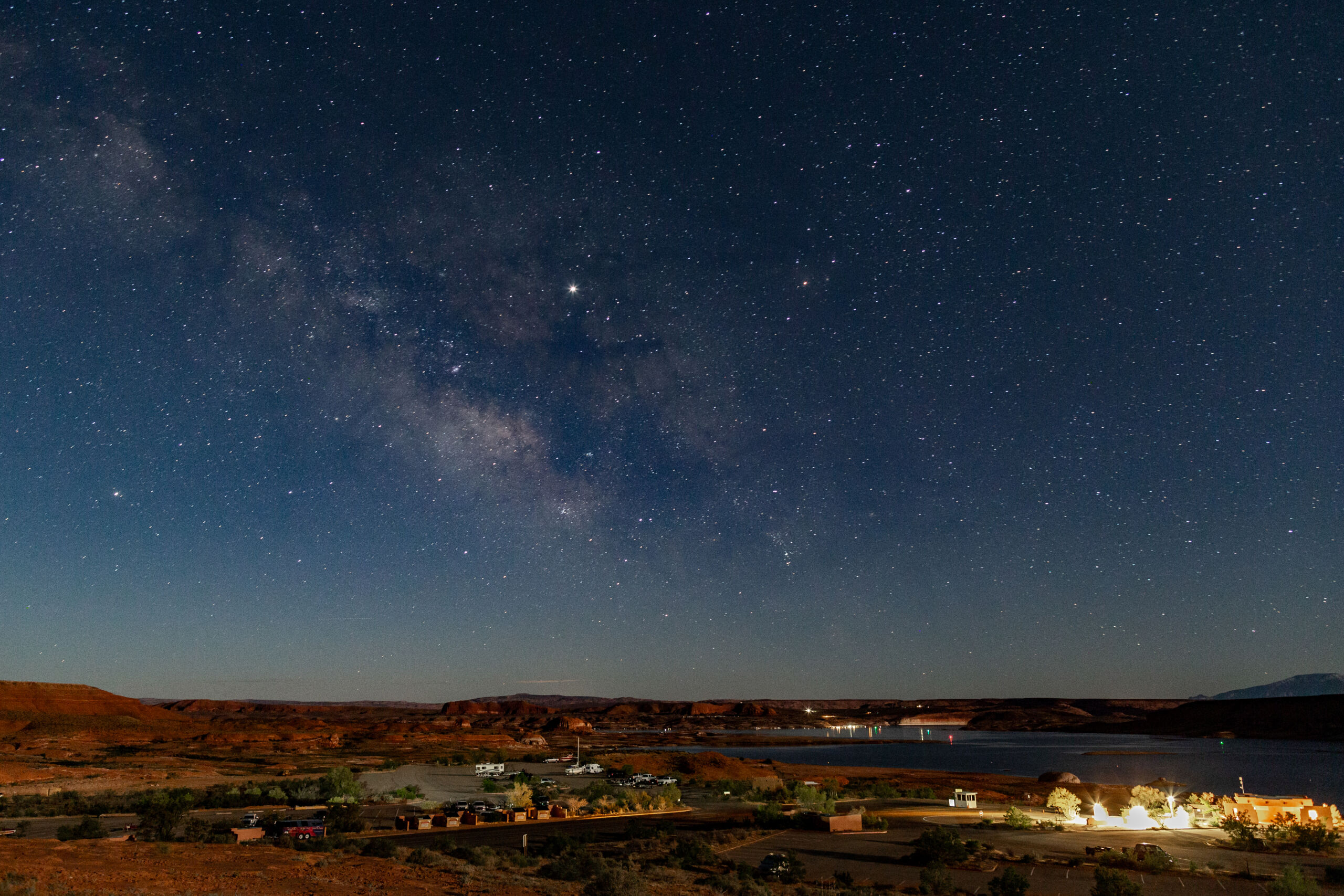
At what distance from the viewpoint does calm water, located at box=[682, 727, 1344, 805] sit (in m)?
79.6

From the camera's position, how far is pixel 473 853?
25828 mm

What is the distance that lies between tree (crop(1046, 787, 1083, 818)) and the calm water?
33749 mm

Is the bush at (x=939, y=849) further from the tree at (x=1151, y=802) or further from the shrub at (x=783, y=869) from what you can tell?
the tree at (x=1151, y=802)

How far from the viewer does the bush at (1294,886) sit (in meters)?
20.9

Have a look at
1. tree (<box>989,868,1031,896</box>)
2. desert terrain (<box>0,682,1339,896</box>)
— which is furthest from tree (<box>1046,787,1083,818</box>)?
tree (<box>989,868,1031,896</box>)

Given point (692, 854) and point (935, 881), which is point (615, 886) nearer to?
point (692, 854)

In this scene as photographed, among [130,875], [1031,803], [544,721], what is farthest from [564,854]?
[544,721]

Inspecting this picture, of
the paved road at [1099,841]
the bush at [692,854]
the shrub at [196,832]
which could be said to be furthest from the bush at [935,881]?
the shrub at [196,832]

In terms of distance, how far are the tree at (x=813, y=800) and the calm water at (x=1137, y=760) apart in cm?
3845

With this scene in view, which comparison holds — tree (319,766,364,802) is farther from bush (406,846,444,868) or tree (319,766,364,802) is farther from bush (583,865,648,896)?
bush (583,865,648,896)

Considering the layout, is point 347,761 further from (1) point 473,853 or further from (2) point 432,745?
(1) point 473,853

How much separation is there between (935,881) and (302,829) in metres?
23.7

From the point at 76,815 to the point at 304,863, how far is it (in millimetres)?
22453

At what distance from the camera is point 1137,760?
378 ft
